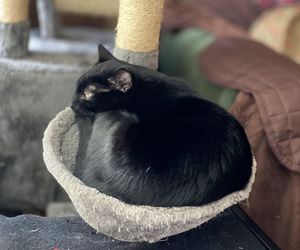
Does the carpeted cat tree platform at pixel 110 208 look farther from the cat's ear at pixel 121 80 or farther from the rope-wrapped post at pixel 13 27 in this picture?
the rope-wrapped post at pixel 13 27

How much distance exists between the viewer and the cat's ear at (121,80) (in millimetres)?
861

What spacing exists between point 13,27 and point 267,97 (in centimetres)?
59

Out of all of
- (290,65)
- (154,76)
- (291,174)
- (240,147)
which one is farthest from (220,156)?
(290,65)

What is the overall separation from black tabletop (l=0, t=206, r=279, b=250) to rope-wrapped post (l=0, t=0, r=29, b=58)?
448mm

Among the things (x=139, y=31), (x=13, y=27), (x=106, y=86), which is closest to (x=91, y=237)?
(x=106, y=86)

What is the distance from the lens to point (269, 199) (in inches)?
45.7

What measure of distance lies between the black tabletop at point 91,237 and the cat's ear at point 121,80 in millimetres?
255

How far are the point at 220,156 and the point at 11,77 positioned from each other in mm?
586

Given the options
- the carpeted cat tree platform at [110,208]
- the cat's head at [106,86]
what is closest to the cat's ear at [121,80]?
the cat's head at [106,86]

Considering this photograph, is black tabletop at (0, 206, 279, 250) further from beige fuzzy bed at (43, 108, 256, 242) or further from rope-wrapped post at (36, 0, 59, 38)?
rope-wrapped post at (36, 0, 59, 38)

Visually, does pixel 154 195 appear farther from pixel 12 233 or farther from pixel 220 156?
pixel 12 233

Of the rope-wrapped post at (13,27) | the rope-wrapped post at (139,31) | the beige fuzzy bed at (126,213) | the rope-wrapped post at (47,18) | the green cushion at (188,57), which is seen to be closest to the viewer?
the beige fuzzy bed at (126,213)

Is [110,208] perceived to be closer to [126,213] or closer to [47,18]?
[126,213]

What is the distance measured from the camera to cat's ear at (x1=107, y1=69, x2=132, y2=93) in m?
0.86
